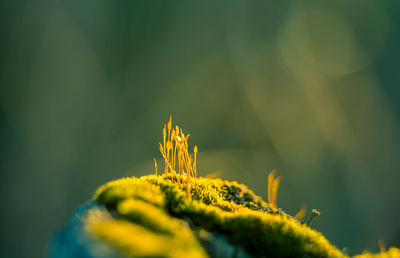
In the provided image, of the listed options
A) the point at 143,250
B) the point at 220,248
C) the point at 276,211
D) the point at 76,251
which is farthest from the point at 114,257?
the point at 276,211

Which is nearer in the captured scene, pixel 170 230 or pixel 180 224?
pixel 170 230

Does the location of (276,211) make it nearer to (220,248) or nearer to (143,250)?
(220,248)
